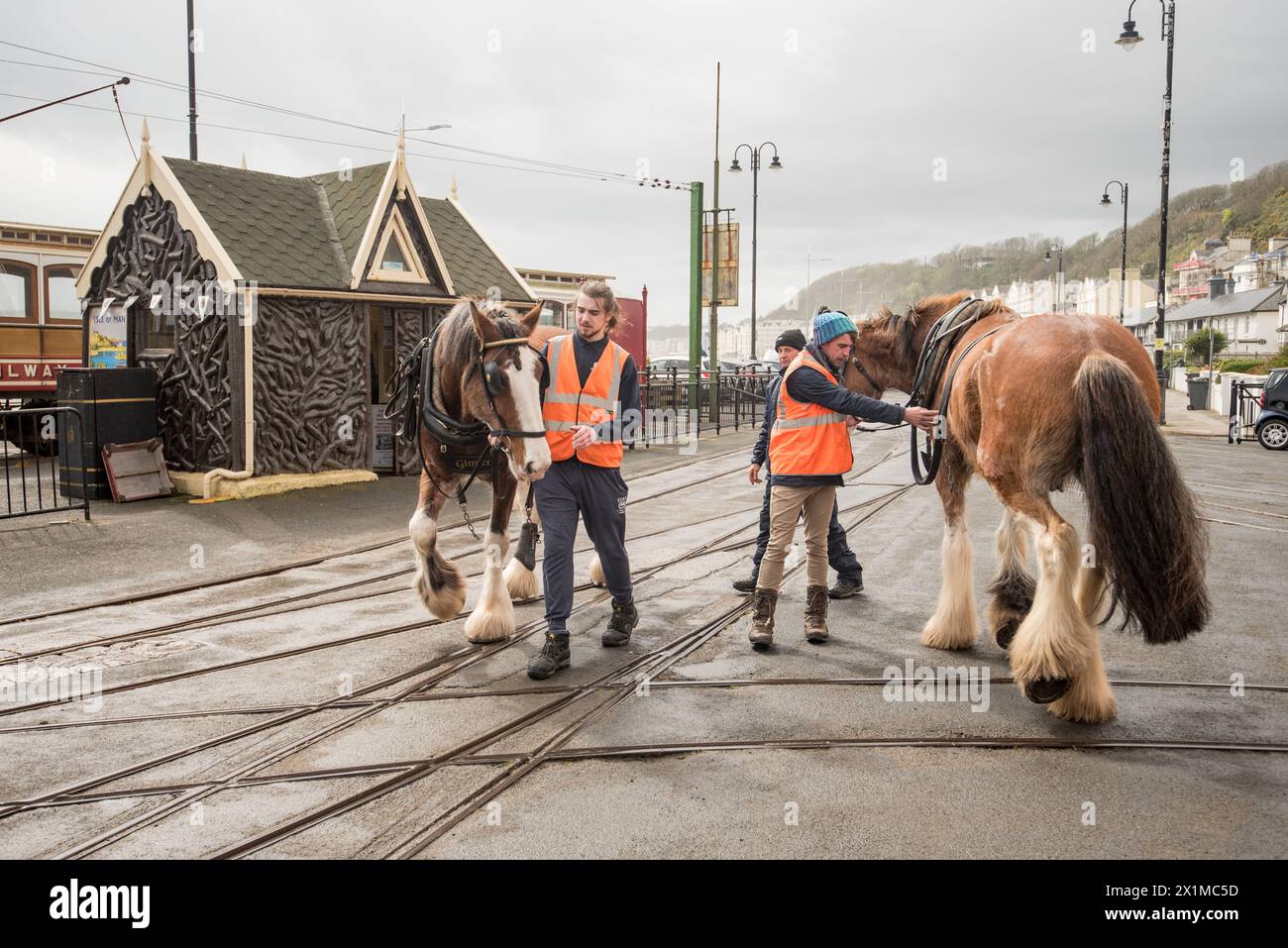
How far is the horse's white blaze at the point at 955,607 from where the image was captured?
20.0 ft

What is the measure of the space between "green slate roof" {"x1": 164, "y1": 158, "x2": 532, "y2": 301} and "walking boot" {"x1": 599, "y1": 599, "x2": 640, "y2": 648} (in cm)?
840

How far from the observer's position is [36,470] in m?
14.7

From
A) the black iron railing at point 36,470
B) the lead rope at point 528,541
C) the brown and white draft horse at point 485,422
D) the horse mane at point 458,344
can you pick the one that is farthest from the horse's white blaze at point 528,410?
the black iron railing at point 36,470

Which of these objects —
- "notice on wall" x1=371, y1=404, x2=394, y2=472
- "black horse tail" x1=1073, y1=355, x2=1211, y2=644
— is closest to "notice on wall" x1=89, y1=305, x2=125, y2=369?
"notice on wall" x1=371, y1=404, x2=394, y2=472

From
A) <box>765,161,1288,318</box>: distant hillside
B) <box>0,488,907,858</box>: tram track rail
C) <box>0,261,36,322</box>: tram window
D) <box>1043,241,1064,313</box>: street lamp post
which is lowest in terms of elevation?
<box>0,488,907,858</box>: tram track rail

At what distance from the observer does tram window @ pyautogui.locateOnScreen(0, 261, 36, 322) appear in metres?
17.5

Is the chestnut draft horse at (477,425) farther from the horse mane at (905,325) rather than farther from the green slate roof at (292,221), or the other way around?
the green slate roof at (292,221)

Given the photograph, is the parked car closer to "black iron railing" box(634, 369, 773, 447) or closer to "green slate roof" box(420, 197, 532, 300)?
"black iron railing" box(634, 369, 773, 447)

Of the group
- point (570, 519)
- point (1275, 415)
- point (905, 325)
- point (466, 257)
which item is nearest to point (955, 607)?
point (905, 325)

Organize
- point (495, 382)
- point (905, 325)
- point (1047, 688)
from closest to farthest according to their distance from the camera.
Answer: point (1047, 688) < point (495, 382) < point (905, 325)

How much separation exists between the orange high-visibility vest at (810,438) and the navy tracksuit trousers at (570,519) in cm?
110

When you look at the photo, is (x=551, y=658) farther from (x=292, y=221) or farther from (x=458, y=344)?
(x=292, y=221)

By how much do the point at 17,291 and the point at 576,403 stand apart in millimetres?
16461

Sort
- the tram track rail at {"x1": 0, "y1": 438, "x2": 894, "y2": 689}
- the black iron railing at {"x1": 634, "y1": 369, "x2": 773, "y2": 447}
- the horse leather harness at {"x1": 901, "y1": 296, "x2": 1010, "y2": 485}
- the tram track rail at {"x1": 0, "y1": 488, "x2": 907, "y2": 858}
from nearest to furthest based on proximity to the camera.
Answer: the tram track rail at {"x1": 0, "y1": 488, "x2": 907, "y2": 858} < the tram track rail at {"x1": 0, "y1": 438, "x2": 894, "y2": 689} < the horse leather harness at {"x1": 901, "y1": 296, "x2": 1010, "y2": 485} < the black iron railing at {"x1": 634, "y1": 369, "x2": 773, "y2": 447}
